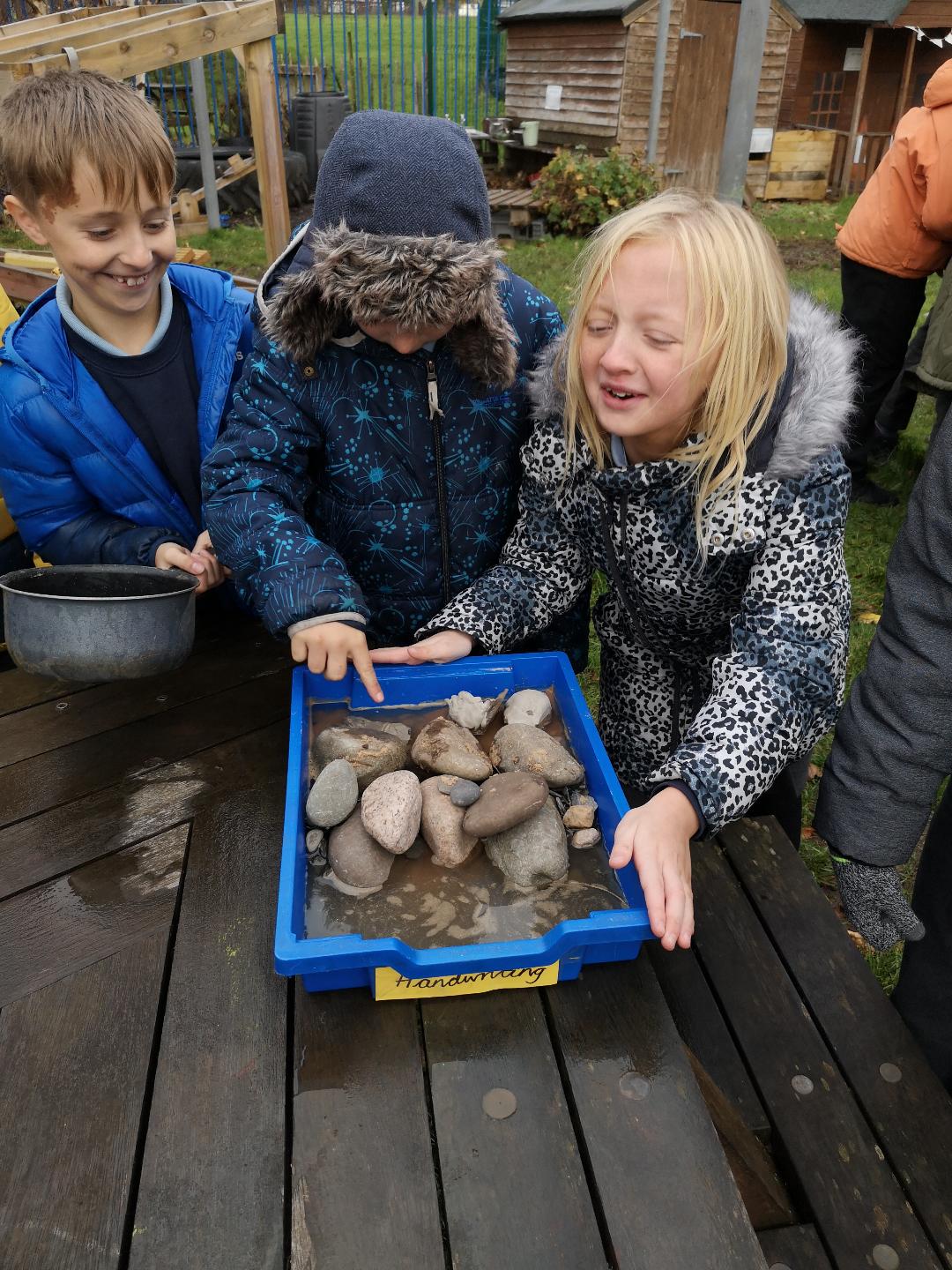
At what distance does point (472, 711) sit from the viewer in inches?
58.2

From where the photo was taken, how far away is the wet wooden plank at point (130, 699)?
1639 mm

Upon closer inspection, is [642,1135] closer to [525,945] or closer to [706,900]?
[525,945]

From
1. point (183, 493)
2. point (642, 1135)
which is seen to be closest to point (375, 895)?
point (642, 1135)

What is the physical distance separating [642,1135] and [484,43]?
1619cm

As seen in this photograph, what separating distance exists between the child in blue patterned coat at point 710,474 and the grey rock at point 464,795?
22 cm

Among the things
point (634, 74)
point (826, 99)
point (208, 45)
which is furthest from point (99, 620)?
point (826, 99)

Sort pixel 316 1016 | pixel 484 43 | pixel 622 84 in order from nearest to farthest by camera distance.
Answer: pixel 316 1016, pixel 622 84, pixel 484 43

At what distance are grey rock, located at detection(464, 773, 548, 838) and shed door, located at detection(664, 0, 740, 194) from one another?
11.7m

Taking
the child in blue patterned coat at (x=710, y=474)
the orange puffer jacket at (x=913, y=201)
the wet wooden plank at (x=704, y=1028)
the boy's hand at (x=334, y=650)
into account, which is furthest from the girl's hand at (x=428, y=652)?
the orange puffer jacket at (x=913, y=201)

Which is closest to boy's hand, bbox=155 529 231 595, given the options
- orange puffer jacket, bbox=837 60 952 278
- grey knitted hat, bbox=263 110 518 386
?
grey knitted hat, bbox=263 110 518 386

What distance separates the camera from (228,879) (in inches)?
51.7

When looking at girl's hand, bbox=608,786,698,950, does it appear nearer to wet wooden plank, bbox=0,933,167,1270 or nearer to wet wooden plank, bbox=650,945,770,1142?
wet wooden plank, bbox=650,945,770,1142

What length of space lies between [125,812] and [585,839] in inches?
29.1

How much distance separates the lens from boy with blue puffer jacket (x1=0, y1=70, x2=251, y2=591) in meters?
1.84
